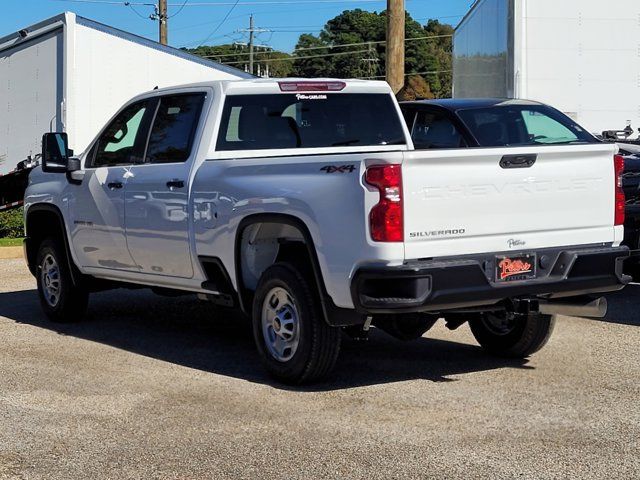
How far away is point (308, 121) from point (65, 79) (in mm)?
11950

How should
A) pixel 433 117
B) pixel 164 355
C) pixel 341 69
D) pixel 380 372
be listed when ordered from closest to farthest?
1. pixel 380 372
2. pixel 164 355
3. pixel 433 117
4. pixel 341 69

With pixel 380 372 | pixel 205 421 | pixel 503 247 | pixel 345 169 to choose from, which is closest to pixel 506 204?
pixel 503 247

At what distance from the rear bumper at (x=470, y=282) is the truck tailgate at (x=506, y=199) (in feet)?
0.30

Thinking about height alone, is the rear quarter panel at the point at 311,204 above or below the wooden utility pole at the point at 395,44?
below

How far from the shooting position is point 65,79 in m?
19.3

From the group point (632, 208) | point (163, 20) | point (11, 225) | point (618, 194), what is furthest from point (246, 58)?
Answer: point (618, 194)

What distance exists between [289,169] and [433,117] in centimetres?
407

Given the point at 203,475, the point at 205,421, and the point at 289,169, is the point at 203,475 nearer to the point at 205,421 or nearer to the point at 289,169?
the point at 205,421

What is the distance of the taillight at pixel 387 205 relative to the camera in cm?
630

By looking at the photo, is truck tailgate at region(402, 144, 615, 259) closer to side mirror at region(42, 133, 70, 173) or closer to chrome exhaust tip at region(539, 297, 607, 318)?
chrome exhaust tip at region(539, 297, 607, 318)

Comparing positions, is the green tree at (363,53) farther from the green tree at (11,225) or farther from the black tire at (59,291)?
the black tire at (59,291)

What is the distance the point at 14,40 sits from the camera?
21109 mm

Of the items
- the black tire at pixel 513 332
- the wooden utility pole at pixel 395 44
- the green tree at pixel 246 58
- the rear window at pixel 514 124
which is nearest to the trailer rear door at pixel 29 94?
the wooden utility pole at pixel 395 44

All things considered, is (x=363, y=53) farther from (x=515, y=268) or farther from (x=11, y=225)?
(x=515, y=268)
